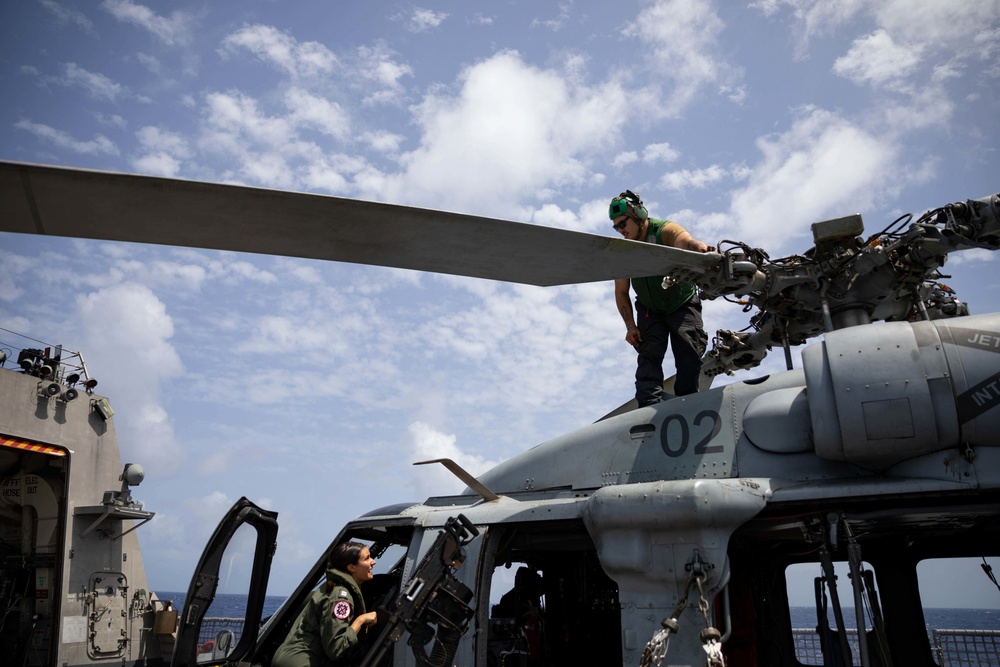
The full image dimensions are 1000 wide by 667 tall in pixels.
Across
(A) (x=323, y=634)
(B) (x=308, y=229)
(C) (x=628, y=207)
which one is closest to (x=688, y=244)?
(C) (x=628, y=207)

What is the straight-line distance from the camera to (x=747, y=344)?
605 cm

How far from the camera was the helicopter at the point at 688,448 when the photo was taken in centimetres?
369

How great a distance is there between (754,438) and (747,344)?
1.67 metres

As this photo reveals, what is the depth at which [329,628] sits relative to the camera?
4184 mm

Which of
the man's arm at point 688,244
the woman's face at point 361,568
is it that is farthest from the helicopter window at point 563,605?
the man's arm at point 688,244

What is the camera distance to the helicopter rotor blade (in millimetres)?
3293

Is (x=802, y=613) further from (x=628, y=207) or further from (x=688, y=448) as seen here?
(x=628, y=207)

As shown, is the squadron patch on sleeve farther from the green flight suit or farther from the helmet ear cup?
the helmet ear cup

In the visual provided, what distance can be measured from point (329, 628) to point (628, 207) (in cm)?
362

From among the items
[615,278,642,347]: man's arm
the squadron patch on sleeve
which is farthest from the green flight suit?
[615,278,642,347]: man's arm

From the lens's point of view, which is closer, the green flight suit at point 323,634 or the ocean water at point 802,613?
the green flight suit at point 323,634

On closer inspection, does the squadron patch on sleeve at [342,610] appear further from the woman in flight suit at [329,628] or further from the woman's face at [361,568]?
the woman's face at [361,568]

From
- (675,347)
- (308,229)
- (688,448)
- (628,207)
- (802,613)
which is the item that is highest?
(628,207)

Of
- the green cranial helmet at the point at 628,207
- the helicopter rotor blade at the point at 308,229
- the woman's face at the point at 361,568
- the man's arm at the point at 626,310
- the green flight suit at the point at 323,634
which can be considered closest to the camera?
the helicopter rotor blade at the point at 308,229
